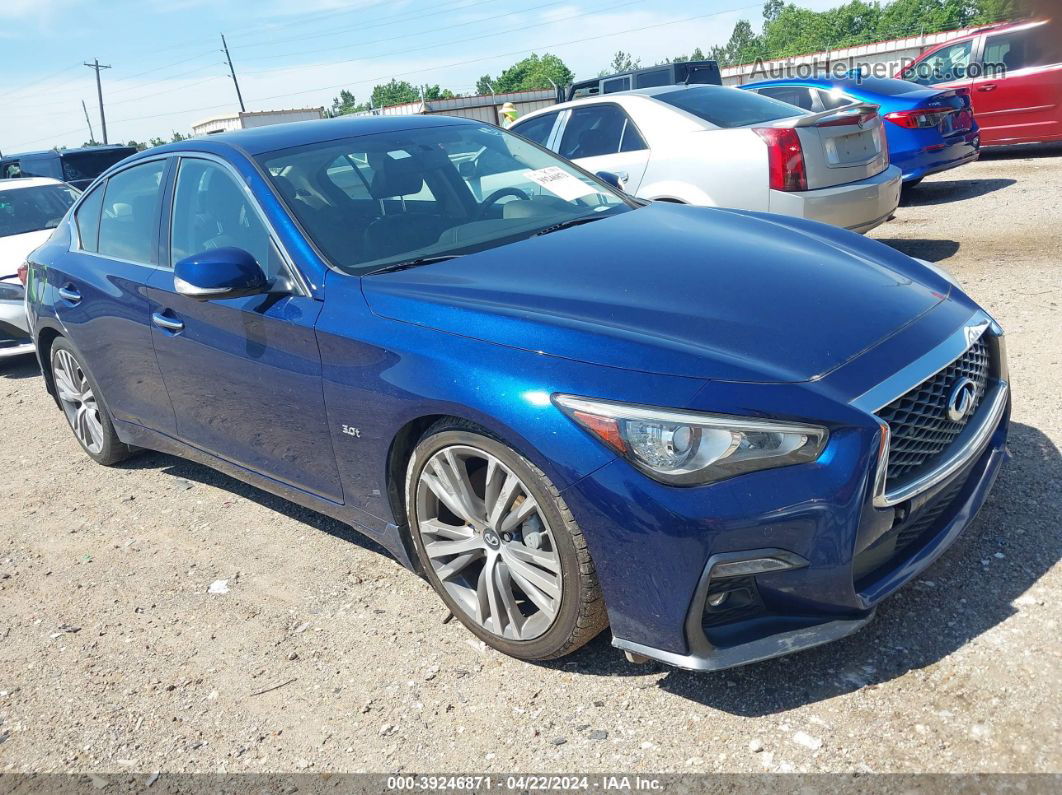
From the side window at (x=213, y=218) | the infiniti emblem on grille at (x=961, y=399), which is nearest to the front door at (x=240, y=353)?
the side window at (x=213, y=218)

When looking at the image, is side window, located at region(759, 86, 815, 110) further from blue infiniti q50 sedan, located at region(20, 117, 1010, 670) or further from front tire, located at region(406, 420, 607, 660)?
front tire, located at region(406, 420, 607, 660)

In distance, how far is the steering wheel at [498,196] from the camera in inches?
148

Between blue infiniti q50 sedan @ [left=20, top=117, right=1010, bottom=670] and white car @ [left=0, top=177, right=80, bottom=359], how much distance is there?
4234mm

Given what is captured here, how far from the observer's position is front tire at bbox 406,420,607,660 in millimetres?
2576

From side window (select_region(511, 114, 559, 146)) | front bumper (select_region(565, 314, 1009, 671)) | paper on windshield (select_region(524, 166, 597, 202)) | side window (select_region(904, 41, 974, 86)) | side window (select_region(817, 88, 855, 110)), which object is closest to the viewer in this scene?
front bumper (select_region(565, 314, 1009, 671))

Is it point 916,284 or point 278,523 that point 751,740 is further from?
point 278,523

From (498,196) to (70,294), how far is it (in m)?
2.39

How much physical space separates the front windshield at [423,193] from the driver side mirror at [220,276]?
251mm

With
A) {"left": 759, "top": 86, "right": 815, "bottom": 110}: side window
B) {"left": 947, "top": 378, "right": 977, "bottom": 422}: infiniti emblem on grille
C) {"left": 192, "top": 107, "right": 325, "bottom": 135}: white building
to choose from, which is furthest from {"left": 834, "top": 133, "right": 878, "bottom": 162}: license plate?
{"left": 192, "top": 107, "right": 325, "bottom": 135}: white building

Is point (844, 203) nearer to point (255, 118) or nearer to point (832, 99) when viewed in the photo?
point (832, 99)

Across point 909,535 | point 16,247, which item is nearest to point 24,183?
point 16,247

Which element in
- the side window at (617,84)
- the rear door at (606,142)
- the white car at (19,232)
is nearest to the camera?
the rear door at (606,142)

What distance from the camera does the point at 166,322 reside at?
3.86 m

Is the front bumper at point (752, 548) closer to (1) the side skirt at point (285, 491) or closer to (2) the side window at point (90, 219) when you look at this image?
(1) the side skirt at point (285, 491)
